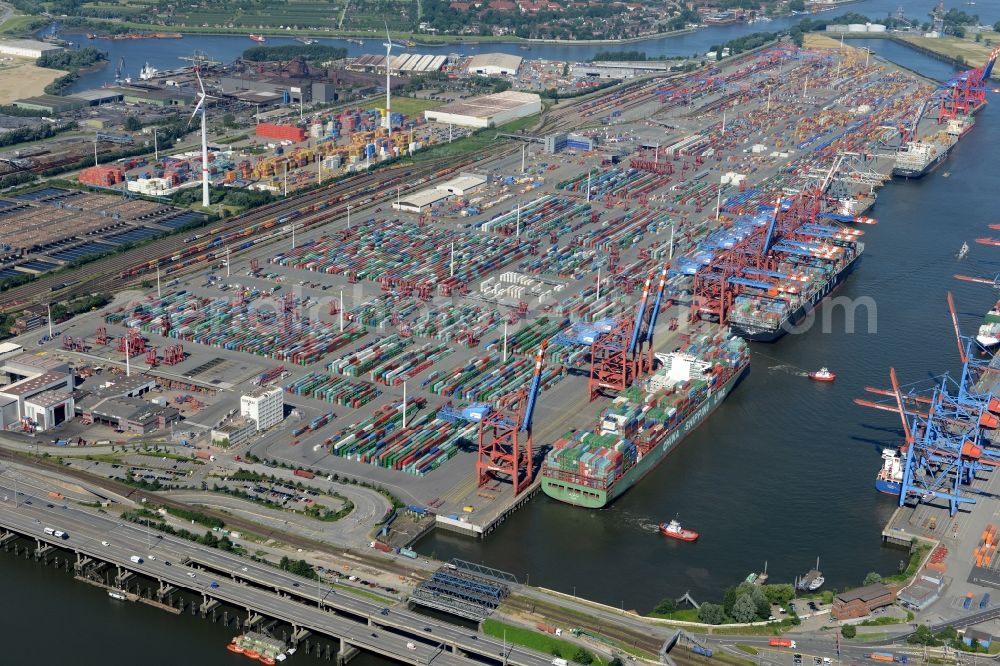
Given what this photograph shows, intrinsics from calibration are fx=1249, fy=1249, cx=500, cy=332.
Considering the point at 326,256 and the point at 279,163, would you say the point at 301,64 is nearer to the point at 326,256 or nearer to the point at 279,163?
the point at 279,163

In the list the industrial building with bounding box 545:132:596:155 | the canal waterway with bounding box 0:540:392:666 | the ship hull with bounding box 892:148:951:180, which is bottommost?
the canal waterway with bounding box 0:540:392:666

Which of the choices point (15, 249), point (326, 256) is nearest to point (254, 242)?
point (326, 256)

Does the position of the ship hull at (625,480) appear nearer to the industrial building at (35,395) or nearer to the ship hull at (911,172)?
the industrial building at (35,395)

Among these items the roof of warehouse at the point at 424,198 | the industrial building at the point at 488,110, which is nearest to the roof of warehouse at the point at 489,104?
the industrial building at the point at 488,110

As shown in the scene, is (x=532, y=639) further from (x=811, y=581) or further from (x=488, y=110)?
(x=488, y=110)

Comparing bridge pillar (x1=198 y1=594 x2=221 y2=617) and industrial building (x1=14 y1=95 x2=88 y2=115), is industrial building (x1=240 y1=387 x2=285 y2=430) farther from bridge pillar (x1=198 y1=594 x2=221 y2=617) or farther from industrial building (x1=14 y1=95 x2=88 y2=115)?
industrial building (x1=14 y1=95 x2=88 y2=115)

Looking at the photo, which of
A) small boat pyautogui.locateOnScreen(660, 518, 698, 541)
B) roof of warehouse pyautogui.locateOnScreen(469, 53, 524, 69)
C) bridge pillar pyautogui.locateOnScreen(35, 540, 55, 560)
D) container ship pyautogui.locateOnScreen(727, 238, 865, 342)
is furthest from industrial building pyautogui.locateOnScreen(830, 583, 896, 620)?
roof of warehouse pyautogui.locateOnScreen(469, 53, 524, 69)
